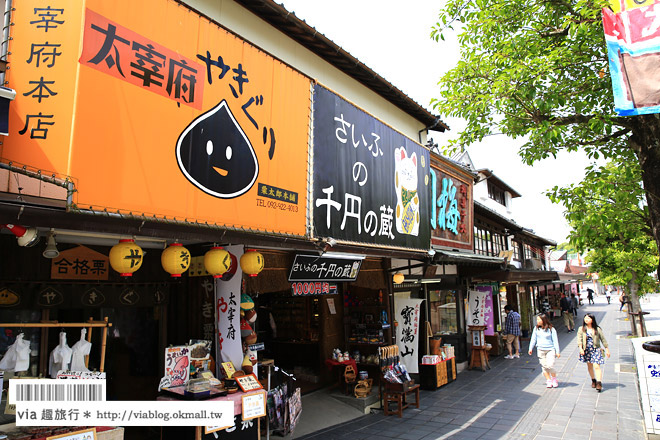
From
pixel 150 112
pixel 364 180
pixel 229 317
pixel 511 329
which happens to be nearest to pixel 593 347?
pixel 511 329

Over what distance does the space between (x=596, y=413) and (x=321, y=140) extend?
30.5 feet

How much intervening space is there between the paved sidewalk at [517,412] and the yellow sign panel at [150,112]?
18.1ft

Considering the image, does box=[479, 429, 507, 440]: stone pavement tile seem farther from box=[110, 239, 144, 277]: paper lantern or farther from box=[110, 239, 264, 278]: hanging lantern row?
box=[110, 239, 144, 277]: paper lantern

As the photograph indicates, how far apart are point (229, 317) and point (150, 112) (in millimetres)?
3863

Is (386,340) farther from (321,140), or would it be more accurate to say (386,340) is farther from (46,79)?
(46,79)

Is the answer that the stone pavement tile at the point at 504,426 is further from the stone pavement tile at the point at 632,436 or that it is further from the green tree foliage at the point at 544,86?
the green tree foliage at the point at 544,86

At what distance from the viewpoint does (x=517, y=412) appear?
1009 cm

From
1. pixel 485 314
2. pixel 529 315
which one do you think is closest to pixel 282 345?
pixel 485 314

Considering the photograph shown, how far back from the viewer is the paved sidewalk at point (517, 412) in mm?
8562

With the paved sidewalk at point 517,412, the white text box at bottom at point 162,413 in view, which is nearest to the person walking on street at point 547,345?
the paved sidewalk at point 517,412

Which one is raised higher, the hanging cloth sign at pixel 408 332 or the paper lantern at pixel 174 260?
the paper lantern at pixel 174 260

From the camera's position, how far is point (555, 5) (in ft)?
29.4

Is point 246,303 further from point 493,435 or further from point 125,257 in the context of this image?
point 493,435

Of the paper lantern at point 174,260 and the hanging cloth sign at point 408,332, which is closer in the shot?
the paper lantern at point 174,260
